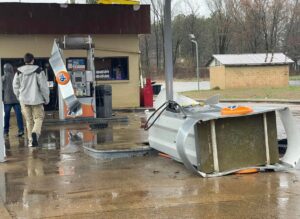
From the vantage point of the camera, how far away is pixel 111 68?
21312 millimetres

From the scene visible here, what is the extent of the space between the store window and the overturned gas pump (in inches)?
511

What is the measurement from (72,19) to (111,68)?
2.61 m

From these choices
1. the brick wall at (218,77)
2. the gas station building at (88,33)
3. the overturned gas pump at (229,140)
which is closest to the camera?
the overturned gas pump at (229,140)

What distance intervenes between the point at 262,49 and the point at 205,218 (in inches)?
2936

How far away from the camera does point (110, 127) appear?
14.5 m

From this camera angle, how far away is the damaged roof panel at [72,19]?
19.4 metres

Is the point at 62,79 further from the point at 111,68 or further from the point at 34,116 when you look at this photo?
the point at 111,68

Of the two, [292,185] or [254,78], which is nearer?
[292,185]

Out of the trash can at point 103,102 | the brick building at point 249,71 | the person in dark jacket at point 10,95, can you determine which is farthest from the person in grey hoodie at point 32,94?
the brick building at point 249,71

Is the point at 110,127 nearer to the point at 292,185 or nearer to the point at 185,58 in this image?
the point at 292,185

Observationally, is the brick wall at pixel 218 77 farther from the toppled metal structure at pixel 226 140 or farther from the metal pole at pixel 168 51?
the toppled metal structure at pixel 226 140

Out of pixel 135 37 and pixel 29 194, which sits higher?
pixel 135 37

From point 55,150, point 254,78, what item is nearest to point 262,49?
point 254,78

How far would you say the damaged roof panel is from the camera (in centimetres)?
1938
